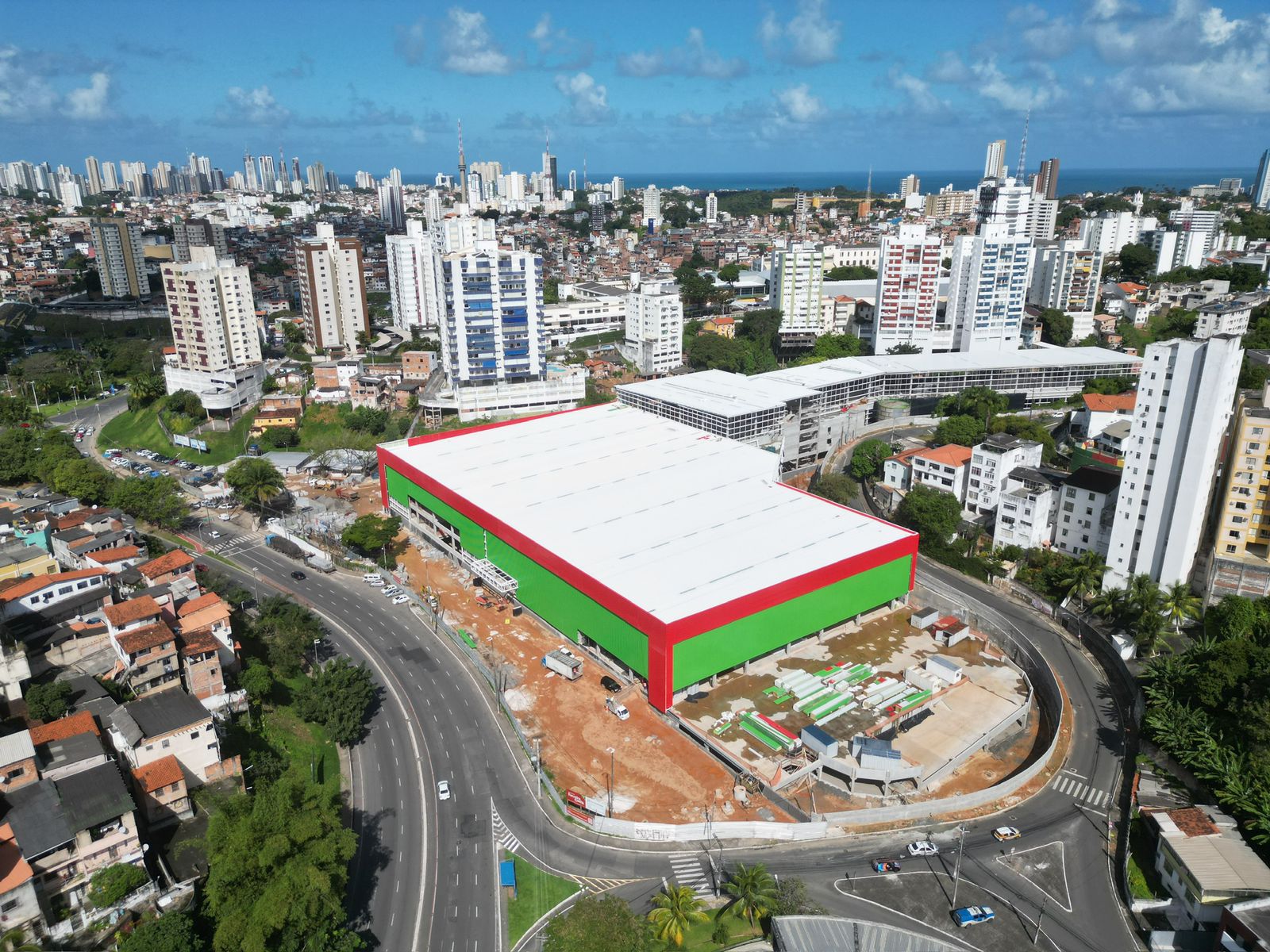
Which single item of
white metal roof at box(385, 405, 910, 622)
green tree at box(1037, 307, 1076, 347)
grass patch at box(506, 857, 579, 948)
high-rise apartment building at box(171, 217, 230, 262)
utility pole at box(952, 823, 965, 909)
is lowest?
grass patch at box(506, 857, 579, 948)

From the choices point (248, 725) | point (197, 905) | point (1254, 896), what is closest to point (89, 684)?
point (248, 725)

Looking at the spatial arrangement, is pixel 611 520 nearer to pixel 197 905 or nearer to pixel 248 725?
pixel 248 725

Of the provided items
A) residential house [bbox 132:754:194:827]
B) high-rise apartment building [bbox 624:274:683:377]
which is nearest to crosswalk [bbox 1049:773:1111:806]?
residential house [bbox 132:754:194:827]

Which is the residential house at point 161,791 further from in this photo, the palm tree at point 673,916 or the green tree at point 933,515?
the green tree at point 933,515

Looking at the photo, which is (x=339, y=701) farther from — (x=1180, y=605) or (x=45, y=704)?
(x=1180, y=605)

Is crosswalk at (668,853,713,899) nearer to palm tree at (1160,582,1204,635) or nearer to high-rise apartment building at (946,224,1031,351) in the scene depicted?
palm tree at (1160,582,1204,635)

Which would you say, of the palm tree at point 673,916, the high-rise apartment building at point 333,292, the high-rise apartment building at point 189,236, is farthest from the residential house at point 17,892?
the high-rise apartment building at point 189,236

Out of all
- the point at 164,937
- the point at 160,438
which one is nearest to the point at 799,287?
the point at 160,438

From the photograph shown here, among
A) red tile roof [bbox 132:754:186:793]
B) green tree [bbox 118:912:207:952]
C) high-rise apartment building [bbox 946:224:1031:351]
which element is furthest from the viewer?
high-rise apartment building [bbox 946:224:1031:351]
